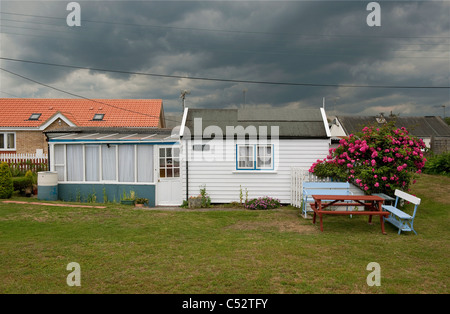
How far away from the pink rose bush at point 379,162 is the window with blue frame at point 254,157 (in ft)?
5.86

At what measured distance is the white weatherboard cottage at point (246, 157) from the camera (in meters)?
11.7

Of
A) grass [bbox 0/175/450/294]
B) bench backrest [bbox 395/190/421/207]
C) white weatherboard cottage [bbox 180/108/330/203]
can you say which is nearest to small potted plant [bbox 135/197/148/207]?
white weatherboard cottage [bbox 180/108/330/203]

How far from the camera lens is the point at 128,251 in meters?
6.13

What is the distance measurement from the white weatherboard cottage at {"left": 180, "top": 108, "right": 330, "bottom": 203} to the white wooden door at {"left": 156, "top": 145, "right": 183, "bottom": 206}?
1.23ft

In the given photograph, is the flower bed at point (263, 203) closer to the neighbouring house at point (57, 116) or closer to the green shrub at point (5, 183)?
the green shrub at point (5, 183)

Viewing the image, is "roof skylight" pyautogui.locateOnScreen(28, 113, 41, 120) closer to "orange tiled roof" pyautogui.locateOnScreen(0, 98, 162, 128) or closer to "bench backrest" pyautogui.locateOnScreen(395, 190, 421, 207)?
"orange tiled roof" pyautogui.locateOnScreen(0, 98, 162, 128)

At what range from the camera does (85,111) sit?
95.8 feet

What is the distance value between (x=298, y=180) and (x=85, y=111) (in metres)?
24.8

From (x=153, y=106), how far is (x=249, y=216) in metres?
23.6

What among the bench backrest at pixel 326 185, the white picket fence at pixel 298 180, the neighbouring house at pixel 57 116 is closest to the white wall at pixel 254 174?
the white picket fence at pixel 298 180
